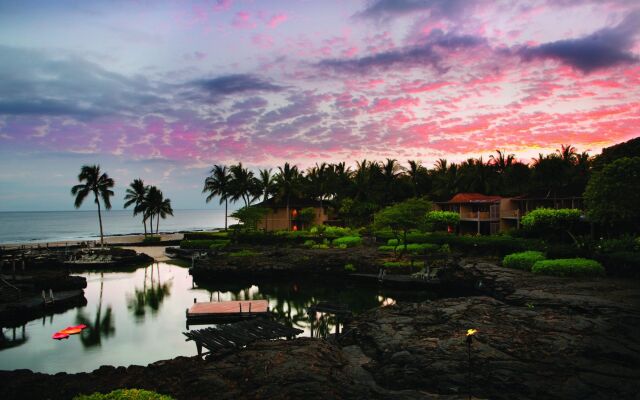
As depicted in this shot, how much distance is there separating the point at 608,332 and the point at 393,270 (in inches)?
875

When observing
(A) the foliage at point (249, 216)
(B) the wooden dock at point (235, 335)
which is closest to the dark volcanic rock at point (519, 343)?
(B) the wooden dock at point (235, 335)

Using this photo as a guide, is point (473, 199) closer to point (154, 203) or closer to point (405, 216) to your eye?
point (405, 216)

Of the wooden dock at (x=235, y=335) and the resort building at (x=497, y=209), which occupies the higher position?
the resort building at (x=497, y=209)

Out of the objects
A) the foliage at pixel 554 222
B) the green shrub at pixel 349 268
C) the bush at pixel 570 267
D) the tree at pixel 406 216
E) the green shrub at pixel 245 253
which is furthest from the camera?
the green shrub at pixel 245 253

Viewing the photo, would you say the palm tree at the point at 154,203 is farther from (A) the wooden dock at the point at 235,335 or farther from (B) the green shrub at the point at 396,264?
(A) the wooden dock at the point at 235,335

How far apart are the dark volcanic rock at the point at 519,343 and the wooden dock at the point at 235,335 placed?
3.70 metres

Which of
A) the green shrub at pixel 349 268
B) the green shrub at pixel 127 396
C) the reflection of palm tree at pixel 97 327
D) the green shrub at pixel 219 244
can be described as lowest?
the reflection of palm tree at pixel 97 327

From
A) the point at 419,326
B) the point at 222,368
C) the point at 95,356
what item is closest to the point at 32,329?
the point at 95,356

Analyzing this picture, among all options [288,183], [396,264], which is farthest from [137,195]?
[396,264]

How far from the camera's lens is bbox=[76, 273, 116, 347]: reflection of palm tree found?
2230 cm

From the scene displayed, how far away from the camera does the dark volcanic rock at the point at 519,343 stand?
1141 centimetres

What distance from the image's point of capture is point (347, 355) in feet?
51.8

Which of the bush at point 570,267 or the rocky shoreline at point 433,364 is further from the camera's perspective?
the bush at point 570,267

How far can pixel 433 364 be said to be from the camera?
1320cm
